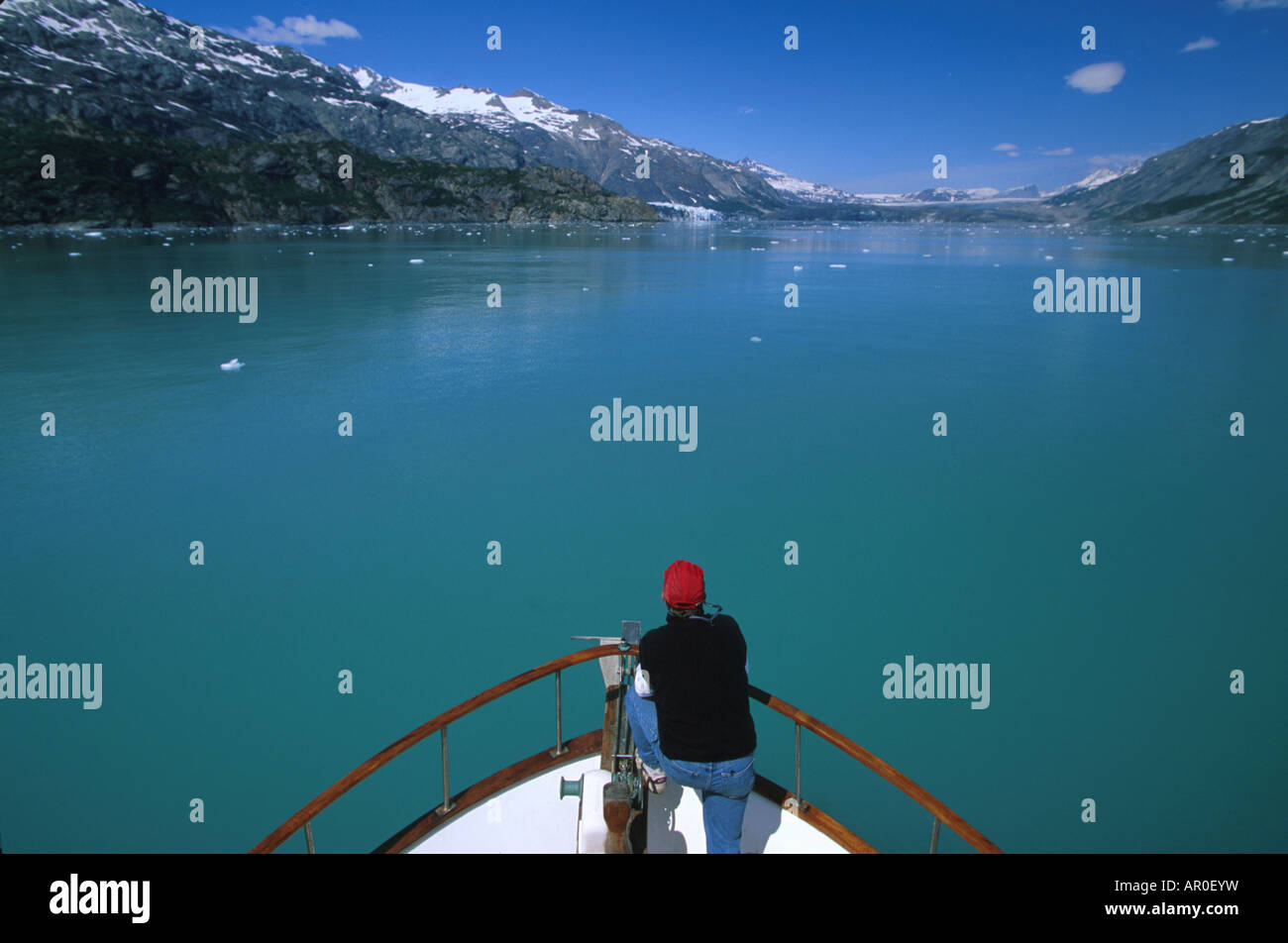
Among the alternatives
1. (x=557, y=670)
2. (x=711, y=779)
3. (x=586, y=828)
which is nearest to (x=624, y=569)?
(x=557, y=670)

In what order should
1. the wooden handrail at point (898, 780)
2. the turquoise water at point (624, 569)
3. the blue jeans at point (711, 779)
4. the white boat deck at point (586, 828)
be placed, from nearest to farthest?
the wooden handrail at point (898, 780) → the blue jeans at point (711, 779) → the white boat deck at point (586, 828) → the turquoise water at point (624, 569)

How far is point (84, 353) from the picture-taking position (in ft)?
59.6

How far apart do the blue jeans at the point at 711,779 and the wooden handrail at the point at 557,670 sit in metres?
0.45

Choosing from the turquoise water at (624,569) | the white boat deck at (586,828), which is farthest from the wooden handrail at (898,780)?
the turquoise water at (624,569)

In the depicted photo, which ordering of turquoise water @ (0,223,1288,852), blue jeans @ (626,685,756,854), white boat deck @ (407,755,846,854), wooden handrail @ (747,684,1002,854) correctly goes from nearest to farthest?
wooden handrail @ (747,684,1002,854), blue jeans @ (626,685,756,854), white boat deck @ (407,755,846,854), turquoise water @ (0,223,1288,852)

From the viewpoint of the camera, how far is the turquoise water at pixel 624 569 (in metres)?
6.06

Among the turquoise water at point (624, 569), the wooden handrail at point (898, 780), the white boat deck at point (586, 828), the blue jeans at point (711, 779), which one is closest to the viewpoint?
the wooden handrail at point (898, 780)

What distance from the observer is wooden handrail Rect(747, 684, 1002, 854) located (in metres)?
3.21

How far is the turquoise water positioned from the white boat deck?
173cm

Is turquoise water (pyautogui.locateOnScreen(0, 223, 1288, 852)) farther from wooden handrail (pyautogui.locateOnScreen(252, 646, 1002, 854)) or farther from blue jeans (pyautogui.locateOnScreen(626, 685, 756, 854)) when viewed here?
blue jeans (pyautogui.locateOnScreen(626, 685, 756, 854))

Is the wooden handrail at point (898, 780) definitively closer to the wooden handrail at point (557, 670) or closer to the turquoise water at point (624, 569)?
the wooden handrail at point (557, 670)

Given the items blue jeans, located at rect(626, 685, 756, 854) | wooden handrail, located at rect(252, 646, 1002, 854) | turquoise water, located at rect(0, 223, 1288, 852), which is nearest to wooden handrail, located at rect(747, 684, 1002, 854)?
wooden handrail, located at rect(252, 646, 1002, 854)

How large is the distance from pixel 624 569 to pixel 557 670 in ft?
14.9

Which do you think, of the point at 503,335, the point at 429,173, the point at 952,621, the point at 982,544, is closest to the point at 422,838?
the point at 952,621
